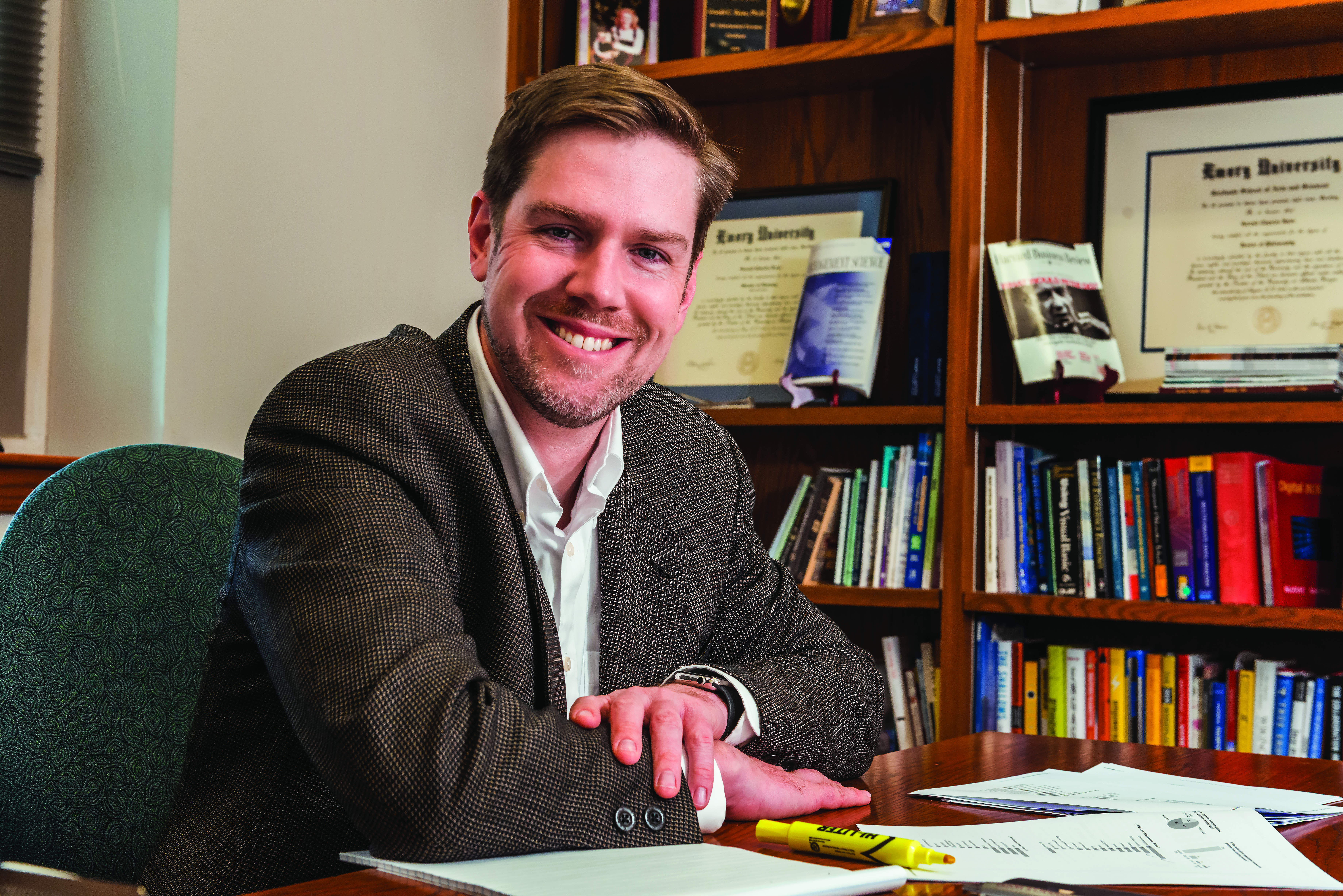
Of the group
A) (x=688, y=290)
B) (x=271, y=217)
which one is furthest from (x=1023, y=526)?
(x=271, y=217)

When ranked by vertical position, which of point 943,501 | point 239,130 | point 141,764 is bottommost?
point 141,764

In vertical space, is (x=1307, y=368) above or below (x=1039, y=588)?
above

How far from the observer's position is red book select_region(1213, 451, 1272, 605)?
2064 millimetres

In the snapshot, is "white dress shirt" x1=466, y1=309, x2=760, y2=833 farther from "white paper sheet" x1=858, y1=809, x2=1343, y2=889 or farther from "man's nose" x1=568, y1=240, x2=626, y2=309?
"white paper sheet" x1=858, y1=809, x2=1343, y2=889

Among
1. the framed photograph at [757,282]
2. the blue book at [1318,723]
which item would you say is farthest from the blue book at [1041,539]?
the framed photograph at [757,282]

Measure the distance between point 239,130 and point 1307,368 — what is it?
1.84 metres

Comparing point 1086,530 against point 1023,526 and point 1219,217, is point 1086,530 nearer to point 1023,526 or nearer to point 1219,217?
Answer: point 1023,526

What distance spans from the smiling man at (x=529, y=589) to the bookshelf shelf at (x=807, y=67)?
1102 mm

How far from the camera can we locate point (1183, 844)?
818 millimetres

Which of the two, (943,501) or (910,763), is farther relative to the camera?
(943,501)

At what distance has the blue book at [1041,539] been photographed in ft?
7.29

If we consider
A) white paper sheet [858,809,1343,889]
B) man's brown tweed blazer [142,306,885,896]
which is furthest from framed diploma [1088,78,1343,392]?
white paper sheet [858,809,1343,889]

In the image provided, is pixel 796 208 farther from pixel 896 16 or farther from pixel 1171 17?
pixel 1171 17

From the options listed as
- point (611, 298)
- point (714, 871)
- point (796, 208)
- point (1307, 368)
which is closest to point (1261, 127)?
point (1307, 368)
